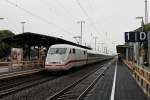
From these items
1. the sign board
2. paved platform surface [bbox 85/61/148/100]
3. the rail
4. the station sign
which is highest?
the station sign

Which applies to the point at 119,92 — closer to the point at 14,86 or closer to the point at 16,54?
the point at 14,86

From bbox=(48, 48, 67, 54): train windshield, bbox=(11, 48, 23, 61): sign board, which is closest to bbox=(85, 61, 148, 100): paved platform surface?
bbox=(48, 48, 67, 54): train windshield

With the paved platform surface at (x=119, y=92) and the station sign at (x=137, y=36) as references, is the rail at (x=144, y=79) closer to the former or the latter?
the paved platform surface at (x=119, y=92)

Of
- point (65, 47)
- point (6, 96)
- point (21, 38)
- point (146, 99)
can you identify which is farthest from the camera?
point (21, 38)

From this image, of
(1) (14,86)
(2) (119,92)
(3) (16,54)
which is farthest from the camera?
(3) (16,54)

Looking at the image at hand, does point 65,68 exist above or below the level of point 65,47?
below

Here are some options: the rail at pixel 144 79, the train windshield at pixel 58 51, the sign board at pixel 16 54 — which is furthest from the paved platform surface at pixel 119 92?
the sign board at pixel 16 54

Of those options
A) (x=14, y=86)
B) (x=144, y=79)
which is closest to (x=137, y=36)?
(x=144, y=79)

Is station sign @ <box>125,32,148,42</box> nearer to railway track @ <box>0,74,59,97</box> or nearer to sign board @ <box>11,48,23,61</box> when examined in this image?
railway track @ <box>0,74,59,97</box>

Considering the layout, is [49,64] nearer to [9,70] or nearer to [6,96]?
[9,70]

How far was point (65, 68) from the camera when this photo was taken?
95.0 feet

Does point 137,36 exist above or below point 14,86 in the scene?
above

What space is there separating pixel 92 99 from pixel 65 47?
1649cm

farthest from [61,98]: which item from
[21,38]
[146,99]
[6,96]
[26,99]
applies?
[21,38]
